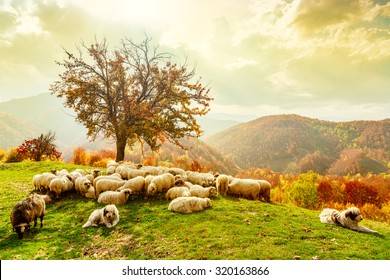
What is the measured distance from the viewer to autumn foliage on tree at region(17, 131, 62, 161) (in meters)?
28.4

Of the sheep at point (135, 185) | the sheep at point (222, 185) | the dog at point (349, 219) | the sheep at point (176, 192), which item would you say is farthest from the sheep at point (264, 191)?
the sheep at point (135, 185)

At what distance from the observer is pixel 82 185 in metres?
14.0

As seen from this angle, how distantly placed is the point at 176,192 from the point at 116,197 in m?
2.80

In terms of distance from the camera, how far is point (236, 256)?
22.9 ft

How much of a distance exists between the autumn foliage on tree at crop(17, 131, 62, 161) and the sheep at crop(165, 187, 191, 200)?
21912 millimetres

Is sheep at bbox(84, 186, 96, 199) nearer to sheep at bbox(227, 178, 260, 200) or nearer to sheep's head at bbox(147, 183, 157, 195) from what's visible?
sheep's head at bbox(147, 183, 157, 195)

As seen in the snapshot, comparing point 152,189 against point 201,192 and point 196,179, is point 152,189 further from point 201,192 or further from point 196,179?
point 196,179

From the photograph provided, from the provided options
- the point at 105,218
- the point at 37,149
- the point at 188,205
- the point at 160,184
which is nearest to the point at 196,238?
the point at 188,205

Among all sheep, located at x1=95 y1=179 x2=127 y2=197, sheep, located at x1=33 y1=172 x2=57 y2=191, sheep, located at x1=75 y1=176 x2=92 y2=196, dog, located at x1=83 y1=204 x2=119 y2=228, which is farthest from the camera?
sheep, located at x1=33 y1=172 x2=57 y2=191

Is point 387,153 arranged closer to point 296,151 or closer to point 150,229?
point 296,151

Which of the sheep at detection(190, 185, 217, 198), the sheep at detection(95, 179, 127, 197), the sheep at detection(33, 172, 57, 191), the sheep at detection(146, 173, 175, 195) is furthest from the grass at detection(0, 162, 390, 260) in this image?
the sheep at detection(33, 172, 57, 191)
